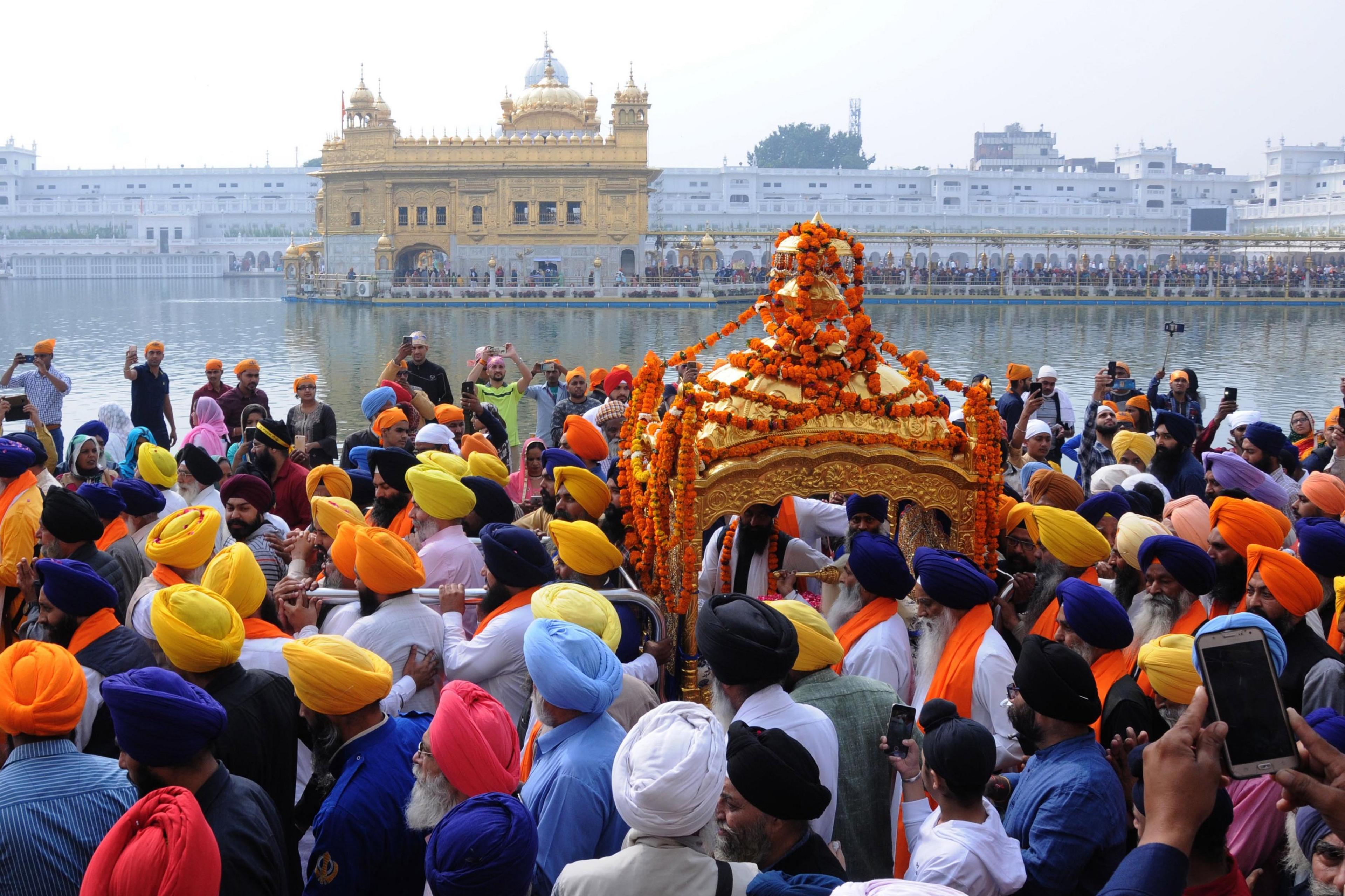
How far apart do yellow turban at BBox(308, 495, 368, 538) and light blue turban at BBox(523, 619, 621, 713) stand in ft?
6.22

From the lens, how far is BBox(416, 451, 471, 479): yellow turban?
524cm

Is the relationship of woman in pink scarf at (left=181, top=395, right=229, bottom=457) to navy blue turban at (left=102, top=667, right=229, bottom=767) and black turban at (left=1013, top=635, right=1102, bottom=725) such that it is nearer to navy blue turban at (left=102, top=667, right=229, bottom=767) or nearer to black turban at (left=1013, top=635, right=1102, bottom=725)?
navy blue turban at (left=102, top=667, right=229, bottom=767)

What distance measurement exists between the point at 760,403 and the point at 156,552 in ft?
7.08

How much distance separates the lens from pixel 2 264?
7231cm

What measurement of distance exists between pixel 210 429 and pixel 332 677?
4.53 m

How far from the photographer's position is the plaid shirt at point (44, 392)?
8570mm

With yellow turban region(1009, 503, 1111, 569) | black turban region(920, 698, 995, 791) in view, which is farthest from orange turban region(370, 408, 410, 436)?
black turban region(920, 698, 995, 791)

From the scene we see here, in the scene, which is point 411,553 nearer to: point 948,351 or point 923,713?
point 923,713

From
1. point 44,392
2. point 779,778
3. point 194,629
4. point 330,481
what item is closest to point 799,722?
point 779,778

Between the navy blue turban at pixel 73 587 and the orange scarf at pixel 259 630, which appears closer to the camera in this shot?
the navy blue turban at pixel 73 587

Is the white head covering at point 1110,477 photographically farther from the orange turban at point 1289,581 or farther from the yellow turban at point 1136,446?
the orange turban at point 1289,581

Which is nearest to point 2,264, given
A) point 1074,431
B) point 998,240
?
point 998,240

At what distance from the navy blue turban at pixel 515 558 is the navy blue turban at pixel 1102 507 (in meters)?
2.23

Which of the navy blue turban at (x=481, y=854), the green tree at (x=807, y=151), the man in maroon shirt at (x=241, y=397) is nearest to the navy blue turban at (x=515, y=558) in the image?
the navy blue turban at (x=481, y=854)
